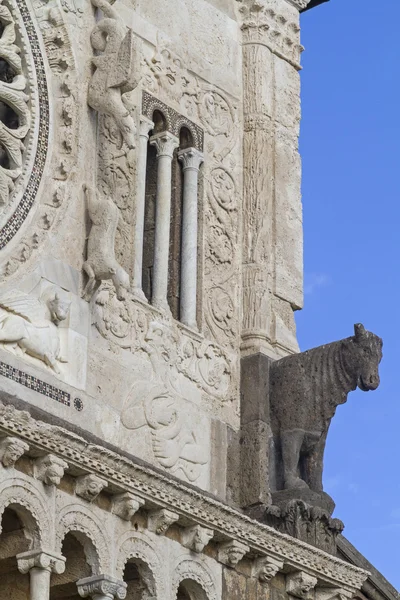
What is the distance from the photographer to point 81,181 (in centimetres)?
1558

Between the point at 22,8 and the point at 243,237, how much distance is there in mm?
3033

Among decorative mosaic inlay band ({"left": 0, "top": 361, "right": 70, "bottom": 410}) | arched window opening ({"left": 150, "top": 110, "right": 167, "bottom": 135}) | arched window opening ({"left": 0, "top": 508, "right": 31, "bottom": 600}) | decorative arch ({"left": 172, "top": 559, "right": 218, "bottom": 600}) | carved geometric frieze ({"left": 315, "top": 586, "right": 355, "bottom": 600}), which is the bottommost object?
arched window opening ({"left": 0, "top": 508, "right": 31, "bottom": 600})

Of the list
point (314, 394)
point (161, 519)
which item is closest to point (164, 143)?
point (314, 394)

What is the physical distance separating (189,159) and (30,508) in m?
4.33

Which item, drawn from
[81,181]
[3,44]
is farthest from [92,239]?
[3,44]

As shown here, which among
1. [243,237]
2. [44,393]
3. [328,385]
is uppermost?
[243,237]

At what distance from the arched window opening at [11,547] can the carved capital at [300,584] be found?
8.29ft

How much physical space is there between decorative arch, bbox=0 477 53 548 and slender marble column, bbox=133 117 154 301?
256 cm

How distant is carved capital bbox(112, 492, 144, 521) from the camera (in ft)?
46.9

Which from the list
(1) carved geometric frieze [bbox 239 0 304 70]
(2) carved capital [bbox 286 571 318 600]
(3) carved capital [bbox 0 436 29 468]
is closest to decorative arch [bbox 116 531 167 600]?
(3) carved capital [bbox 0 436 29 468]

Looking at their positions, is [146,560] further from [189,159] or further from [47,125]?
[189,159]

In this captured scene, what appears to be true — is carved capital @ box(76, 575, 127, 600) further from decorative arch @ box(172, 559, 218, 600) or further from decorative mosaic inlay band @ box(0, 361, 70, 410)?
decorative mosaic inlay band @ box(0, 361, 70, 410)

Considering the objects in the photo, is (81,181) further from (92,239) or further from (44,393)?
(44,393)

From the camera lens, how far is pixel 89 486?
46.0 feet
